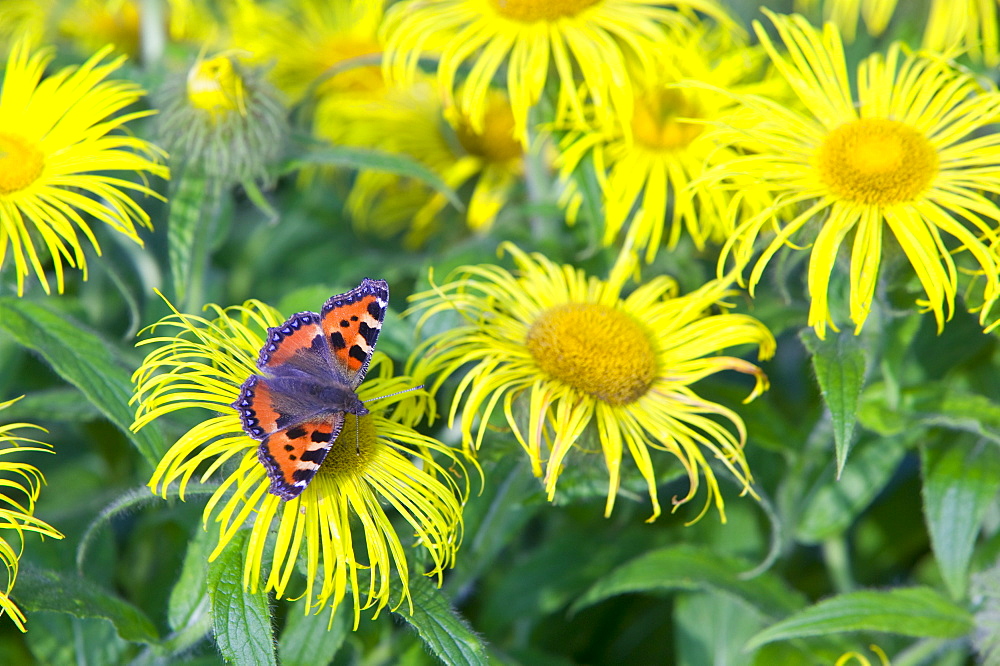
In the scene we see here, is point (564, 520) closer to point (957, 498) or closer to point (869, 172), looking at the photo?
point (957, 498)

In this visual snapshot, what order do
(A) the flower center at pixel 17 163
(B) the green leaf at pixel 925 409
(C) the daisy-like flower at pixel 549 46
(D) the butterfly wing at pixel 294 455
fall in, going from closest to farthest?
(D) the butterfly wing at pixel 294 455 → (A) the flower center at pixel 17 163 → (B) the green leaf at pixel 925 409 → (C) the daisy-like flower at pixel 549 46

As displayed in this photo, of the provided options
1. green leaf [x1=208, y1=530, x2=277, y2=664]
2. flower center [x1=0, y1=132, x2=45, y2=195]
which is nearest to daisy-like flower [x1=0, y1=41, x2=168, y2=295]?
flower center [x1=0, y1=132, x2=45, y2=195]

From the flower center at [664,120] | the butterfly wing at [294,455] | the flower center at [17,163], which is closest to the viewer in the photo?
Answer: the butterfly wing at [294,455]

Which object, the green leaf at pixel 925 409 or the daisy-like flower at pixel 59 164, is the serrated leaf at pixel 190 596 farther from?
the green leaf at pixel 925 409

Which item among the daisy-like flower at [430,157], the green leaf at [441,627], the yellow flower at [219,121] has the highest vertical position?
the daisy-like flower at [430,157]

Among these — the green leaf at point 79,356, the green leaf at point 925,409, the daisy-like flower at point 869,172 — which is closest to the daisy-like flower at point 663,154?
the daisy-like flower at point 869,172

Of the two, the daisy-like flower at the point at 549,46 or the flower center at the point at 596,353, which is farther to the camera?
the daisy-like flower at the point at 549,46
